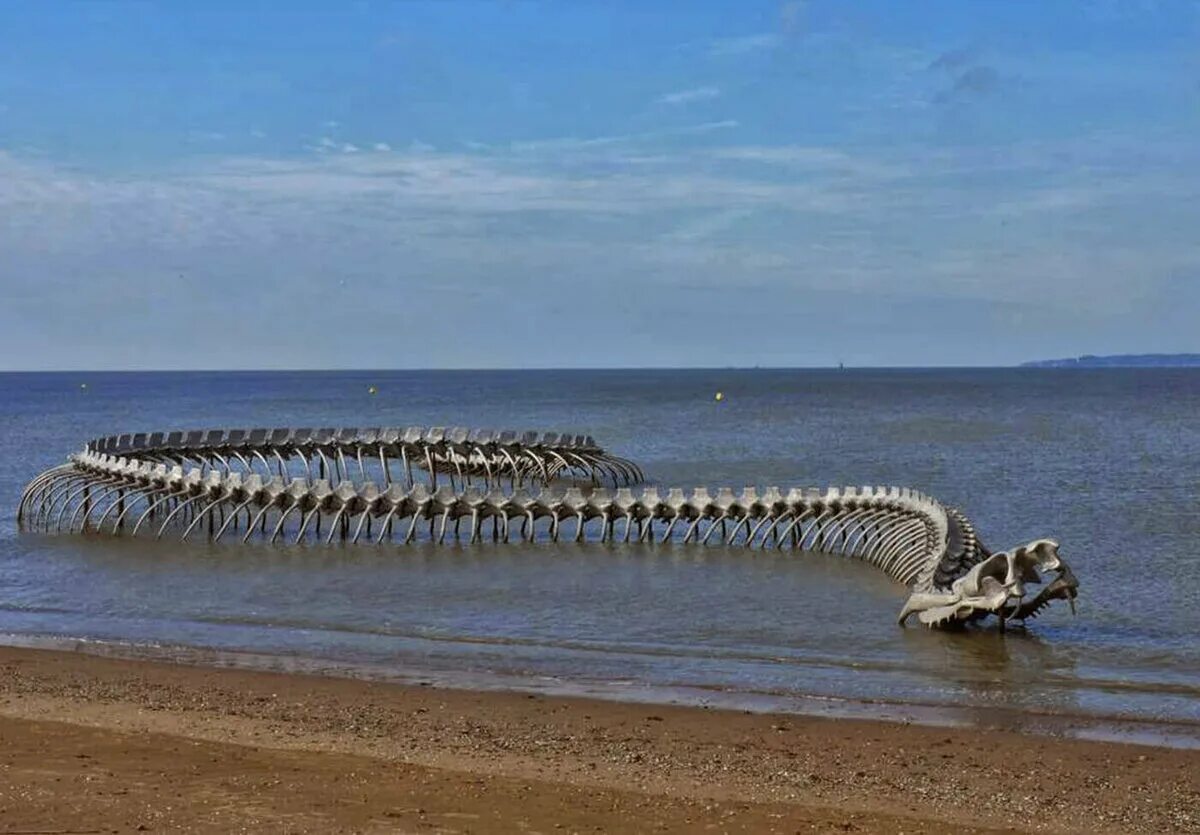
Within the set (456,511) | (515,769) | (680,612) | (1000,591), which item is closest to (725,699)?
(515,769)

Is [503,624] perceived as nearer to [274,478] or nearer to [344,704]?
[344,704]

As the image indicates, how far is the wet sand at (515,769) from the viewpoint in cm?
1159

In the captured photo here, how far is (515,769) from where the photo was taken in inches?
528

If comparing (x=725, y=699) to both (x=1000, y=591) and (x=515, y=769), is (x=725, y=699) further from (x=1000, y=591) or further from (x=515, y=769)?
(x=1000, y=591)

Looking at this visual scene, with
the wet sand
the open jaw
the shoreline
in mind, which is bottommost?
the shoreline

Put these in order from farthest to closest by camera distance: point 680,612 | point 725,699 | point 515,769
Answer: point 680,612 → point 725,699 → point 515,769

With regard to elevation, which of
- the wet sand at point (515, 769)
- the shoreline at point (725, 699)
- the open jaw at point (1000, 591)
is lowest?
the shoreline at point (725, 699)

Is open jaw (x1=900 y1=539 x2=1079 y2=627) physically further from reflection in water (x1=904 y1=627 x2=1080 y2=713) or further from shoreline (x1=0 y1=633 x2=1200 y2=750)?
shoreline (x1=0 y1=633 x2=1200 y2=750)

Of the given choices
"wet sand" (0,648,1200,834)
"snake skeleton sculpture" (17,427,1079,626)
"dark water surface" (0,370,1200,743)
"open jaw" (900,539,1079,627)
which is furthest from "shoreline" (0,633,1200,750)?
"snake skeleton sculpture" (17,427,1079,626)

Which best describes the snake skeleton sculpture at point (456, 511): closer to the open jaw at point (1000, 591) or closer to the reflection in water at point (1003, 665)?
the open jaw at point (1000, 591)

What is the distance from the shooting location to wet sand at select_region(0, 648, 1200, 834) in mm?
11586

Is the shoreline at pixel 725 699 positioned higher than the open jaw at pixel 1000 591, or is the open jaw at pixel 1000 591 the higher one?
the open jaw at pixel 1000 591

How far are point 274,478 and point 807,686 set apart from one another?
19131mm

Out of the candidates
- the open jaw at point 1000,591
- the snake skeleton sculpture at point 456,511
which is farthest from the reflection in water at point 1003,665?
the snake skeleton sculpture at point 456,511
